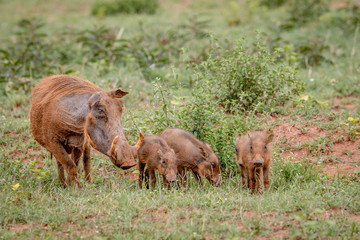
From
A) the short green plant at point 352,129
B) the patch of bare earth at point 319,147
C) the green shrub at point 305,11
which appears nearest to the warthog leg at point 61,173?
the patch of bare earth at point 319,147

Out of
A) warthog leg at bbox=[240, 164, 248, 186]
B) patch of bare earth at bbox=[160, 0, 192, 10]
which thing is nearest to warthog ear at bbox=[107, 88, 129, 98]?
warthog leg at bbox=[240, 164, 248, 186]

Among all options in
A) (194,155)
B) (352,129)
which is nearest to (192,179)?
(194,155)

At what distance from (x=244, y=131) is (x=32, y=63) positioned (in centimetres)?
527

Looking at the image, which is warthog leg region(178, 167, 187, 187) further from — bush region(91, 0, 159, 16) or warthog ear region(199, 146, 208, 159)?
bush region(91, 0, 159, 16)

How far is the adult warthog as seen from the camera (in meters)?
4.93

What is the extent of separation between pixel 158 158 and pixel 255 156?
1075 millimetres

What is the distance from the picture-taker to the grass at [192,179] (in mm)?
4156

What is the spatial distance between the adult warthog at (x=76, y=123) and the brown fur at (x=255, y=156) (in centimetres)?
124

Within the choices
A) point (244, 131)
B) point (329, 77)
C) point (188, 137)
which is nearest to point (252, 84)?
→ point (244, 131)

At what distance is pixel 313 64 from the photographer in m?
9.58

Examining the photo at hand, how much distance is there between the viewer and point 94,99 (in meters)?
5.07

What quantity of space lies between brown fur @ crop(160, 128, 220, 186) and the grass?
0.66ft

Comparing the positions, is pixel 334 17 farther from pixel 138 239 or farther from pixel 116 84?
pixel 138 239

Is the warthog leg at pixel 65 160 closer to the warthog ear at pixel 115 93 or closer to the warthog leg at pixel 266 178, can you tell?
the warthog ear at pixel 115 93
